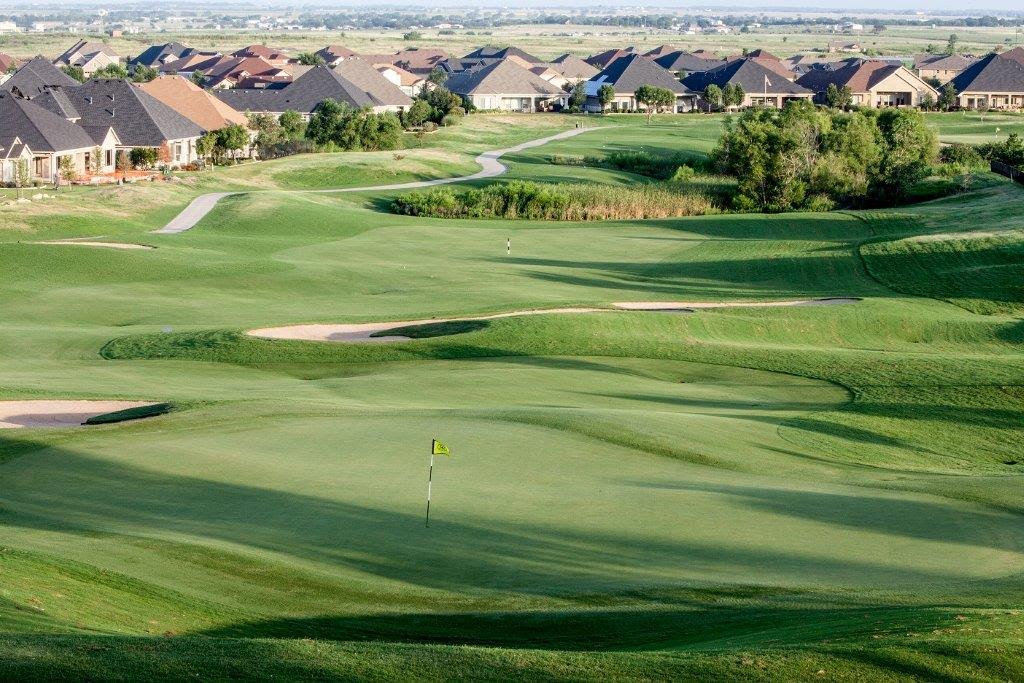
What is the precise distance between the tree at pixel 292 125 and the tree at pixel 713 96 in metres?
52.4

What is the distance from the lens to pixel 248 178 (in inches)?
3002

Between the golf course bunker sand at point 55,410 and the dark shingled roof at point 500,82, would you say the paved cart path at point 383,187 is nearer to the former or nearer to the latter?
the dark shingled roof at point 500,82

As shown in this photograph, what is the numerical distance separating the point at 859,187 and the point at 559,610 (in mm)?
64640

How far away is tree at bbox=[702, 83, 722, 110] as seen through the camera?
139m

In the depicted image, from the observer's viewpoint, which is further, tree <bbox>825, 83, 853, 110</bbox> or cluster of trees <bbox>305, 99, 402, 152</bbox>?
tree <bbox>825, 83, 853, 110</bbox>

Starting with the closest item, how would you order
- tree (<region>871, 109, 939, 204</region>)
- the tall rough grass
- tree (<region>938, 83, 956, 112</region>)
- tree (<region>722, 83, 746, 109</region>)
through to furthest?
the tall rough grass
tree (<region>871, 109, 939, 204</region>)
tree (<region>938, 83, 956, 112</region>)
tree (<region>722, 83, 746, 109</region>)

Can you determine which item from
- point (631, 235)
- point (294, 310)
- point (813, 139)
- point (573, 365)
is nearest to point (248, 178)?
point (631, 235)

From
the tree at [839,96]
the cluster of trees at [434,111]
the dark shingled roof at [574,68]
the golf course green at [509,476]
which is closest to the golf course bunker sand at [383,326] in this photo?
the golf course green at [509,476]

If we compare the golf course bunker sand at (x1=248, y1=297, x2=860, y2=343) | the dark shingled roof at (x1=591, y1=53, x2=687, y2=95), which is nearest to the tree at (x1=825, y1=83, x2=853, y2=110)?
the dark shingled roof at (x1=591, y1=53, x2=687, y2=95)

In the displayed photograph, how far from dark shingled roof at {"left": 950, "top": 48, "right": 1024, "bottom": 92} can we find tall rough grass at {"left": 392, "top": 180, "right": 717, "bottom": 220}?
7690 centimetres

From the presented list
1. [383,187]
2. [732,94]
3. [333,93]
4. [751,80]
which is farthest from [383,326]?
[751,80]

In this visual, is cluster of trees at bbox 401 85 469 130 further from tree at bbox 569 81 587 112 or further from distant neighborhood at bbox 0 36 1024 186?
tree at bbox 569 81 587 112

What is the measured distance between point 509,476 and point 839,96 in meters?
122

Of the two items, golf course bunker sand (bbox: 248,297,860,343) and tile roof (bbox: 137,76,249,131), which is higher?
tile roof (bbox: 137,76,249,131)
